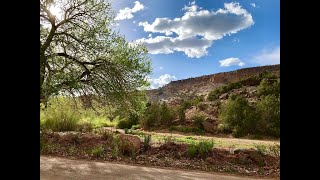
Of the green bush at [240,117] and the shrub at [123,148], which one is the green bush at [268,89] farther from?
the shrub at [123,148]

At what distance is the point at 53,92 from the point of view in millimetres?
9375

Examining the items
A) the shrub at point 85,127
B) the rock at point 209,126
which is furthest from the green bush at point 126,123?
the shrub at point 85,127

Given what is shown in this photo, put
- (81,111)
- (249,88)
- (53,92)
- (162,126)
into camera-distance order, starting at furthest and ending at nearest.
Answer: (249,88) → (162,126) → (81,111) → (53,92)

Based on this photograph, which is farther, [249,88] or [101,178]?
[249,88]

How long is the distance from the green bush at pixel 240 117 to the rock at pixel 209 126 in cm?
104

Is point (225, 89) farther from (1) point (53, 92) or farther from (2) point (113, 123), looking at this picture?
(1) point (53, 92)

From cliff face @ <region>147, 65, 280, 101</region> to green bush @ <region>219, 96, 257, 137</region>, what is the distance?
20582 millimetres

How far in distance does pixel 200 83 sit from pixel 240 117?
26.1 meters

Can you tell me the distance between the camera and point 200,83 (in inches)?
1757

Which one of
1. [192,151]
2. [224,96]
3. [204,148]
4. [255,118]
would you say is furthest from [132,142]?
[224,96]

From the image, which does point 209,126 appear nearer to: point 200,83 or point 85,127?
point 85,127

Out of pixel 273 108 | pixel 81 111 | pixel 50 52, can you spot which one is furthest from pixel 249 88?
pixel 50 52
